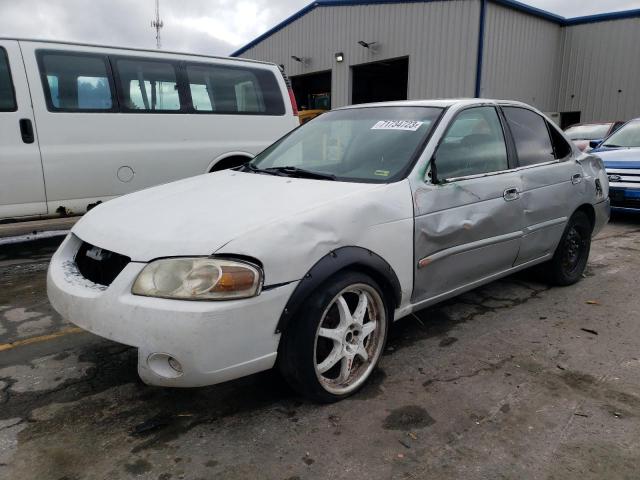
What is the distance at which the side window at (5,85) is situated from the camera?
15.8ft

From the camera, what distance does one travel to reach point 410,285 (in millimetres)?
2844

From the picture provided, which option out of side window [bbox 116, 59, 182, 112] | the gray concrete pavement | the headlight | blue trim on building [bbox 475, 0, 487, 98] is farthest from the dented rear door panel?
blue trim on building [bbox 475, 0, 487, 98]

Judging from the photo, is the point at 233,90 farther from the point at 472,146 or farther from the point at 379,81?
the point at 379,81

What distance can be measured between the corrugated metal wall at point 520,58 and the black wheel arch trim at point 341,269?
13.2 meters

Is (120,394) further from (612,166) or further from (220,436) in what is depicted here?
(612,166)

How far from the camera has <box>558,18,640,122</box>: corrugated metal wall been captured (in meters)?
15.9

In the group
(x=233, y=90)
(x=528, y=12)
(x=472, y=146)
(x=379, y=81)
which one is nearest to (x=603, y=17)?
(x=528, y=12)

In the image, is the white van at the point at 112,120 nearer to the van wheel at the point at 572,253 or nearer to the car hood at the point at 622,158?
the van wheel at the point at 572,253

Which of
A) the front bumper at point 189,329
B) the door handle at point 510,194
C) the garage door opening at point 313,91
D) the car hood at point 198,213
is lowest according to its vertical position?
the front bumper at point 189,329

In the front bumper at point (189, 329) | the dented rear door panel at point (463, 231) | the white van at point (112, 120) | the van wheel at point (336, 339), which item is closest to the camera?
the front bumper at point (189, 329)

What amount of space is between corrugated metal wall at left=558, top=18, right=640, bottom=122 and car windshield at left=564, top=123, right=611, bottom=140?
19.6 feet

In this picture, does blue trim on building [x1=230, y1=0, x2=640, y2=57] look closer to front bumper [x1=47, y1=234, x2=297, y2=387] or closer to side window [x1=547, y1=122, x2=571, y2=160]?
side window [x1=547, y1=122, x2=571, y2=160]

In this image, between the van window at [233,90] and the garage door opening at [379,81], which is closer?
the van window at [233,90]

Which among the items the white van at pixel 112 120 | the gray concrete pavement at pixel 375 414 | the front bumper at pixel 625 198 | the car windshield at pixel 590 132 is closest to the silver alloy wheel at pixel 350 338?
the gray concrete pavement at pixel 375 414
